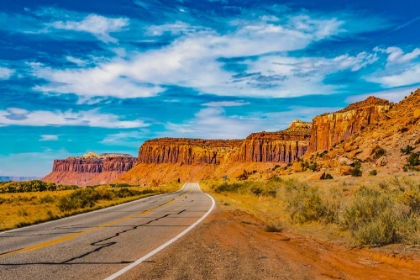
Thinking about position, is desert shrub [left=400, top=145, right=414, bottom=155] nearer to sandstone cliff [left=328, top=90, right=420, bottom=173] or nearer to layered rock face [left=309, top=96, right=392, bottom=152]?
sandstone cliff [left=328, top=90, right=420, bottom=173]

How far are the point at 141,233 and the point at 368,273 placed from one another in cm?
696

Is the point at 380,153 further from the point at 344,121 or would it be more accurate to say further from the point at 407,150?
the point at 344,121

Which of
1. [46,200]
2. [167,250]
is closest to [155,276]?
[167,250]

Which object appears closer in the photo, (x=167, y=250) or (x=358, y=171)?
(x=167, y=250)

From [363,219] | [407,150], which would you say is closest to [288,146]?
[407,150]

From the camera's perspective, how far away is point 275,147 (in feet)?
481

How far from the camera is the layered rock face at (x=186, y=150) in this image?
176 metres

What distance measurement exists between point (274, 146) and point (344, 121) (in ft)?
204

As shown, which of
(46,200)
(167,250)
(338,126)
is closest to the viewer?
(167,250)

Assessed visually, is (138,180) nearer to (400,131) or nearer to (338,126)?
(338,126)

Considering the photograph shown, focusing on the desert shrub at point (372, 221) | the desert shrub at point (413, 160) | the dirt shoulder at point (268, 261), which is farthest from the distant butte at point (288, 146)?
the dirt shoulder at point (268, 261)

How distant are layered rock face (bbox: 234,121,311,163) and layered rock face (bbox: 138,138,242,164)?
19880 mm

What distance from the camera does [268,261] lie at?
699 centimetres

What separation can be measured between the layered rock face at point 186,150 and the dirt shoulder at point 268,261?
159m
